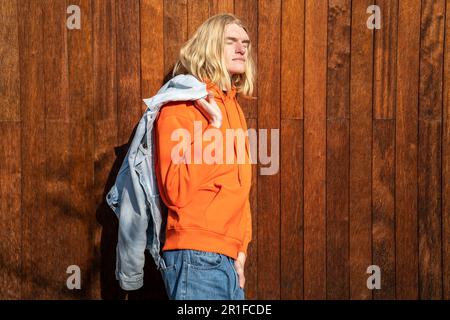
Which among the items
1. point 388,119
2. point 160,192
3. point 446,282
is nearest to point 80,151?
point 160,192

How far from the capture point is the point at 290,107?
106 inches

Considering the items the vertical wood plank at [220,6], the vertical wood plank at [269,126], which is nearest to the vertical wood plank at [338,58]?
the vertical wood plank at [269,126]

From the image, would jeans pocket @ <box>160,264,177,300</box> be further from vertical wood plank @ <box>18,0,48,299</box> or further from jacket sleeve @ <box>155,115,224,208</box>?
vertical wood plank @ <box>18,0,48,299</box>

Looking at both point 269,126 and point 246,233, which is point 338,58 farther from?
point 246,233

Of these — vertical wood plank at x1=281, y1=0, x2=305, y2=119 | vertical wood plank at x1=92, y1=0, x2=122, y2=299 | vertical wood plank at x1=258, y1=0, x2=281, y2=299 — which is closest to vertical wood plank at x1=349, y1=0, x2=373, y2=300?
vertical wood plank at x1=281, y1=0, x2=305, y2=119

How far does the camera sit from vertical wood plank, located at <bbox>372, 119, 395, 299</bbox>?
273 cm

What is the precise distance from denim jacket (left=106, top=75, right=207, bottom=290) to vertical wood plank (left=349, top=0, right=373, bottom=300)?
3.60 feet

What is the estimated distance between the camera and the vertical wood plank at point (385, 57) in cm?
271

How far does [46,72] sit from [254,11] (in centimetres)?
113

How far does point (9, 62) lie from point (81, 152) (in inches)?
23.1

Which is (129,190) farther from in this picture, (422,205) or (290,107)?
(422,205)

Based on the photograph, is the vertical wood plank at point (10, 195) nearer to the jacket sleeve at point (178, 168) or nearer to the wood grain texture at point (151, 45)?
the wood grain texture at point (151, 45)

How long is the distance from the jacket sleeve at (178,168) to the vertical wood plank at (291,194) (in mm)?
869

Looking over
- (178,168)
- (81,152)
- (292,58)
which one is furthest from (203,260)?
(292,58)
